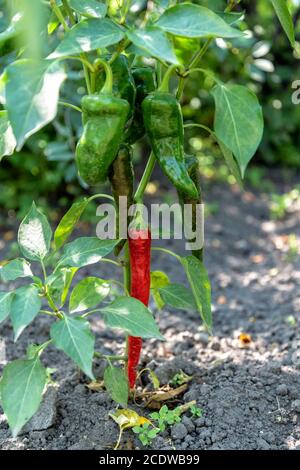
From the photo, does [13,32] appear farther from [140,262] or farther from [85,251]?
[140,262]

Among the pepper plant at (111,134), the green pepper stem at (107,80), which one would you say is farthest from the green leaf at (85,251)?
the green pepper stem at (107,80)

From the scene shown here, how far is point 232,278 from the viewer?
3.14 metres

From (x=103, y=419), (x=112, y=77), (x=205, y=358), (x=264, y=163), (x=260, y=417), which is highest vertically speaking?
(x=112, y=77)

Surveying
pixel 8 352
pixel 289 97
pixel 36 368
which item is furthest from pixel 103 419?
pixel 289 97

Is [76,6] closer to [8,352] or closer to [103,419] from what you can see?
[103,419]

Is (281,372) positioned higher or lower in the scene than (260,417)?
lower

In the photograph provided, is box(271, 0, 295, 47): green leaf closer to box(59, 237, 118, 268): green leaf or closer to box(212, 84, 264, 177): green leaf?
box(212, 84, 264, 177): green leaf

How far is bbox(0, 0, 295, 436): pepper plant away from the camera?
1308 millimetres

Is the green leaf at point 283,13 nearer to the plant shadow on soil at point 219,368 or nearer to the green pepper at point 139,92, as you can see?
the green pepper at point 139,92

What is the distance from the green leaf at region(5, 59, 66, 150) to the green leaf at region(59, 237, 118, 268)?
14.5 inches

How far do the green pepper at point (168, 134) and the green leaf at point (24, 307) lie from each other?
1.44 ft
